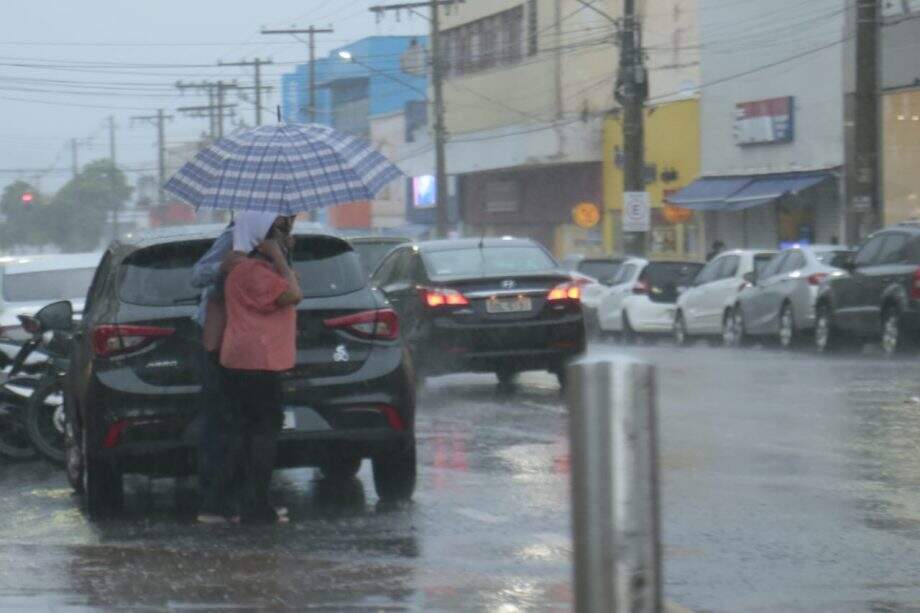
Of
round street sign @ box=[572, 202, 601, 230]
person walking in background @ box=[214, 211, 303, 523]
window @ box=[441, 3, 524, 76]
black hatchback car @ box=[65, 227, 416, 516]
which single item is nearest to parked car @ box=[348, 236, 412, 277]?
black hatchback car @ box=[65, 227, 416, 516]

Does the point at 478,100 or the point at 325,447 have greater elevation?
the point at 478,100

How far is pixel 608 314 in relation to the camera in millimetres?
34844

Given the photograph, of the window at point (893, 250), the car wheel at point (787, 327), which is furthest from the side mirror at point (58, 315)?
the car wheel at point (787, 327)

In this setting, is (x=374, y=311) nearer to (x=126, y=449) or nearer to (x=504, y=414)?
(x=126, y=449)

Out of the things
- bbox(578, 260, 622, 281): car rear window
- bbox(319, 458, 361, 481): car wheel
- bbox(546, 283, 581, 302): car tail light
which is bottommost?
bbox(319, 458, 361, 481): car wheel

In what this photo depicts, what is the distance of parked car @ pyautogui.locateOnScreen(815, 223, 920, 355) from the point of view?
23.0m

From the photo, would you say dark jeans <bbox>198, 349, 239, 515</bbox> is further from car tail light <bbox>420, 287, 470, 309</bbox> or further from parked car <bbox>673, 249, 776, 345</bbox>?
parked car <bbox>673, 249, 776, 345</bbox>

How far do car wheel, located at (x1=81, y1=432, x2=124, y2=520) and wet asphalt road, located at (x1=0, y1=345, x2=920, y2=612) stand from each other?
122 millimetres

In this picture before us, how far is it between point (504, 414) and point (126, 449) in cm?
624

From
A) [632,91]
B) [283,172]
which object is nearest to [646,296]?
[632,91]

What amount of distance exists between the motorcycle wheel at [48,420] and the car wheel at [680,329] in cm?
1985

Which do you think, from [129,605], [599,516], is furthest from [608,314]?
[599,516]

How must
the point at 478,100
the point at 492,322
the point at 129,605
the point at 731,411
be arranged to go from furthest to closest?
the point at 478,100 < the point at 492,322 < the point at 731,411 < the point at 129,605

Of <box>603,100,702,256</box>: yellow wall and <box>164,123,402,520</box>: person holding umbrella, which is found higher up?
<box>603,100,702,256</box>: yellow wall
